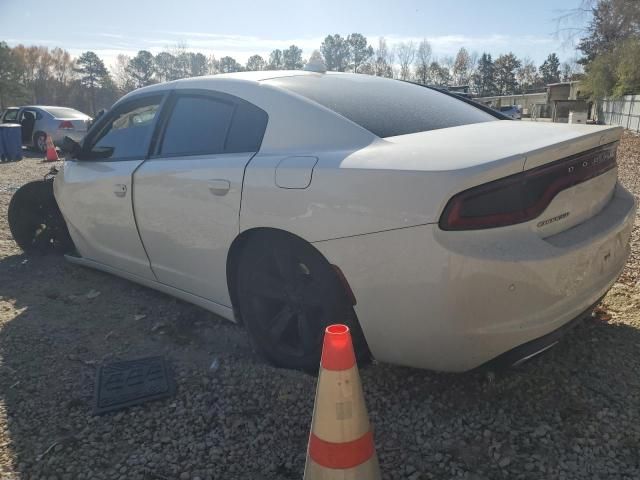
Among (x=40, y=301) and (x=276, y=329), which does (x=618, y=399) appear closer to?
(x=276, y=329)

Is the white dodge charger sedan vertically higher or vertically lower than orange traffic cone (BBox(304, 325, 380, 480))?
higher

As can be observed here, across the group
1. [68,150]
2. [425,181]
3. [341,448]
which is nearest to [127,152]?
[68,150]

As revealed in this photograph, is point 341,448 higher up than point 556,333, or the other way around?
point 556,333

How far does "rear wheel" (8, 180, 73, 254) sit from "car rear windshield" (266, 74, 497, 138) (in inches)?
122

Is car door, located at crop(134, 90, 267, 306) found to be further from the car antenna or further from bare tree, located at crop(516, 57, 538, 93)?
bare tree, located at crop(516, 57, 538, 93)

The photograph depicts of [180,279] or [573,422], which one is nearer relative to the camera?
[573,422]

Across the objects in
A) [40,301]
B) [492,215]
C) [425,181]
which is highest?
[425,181]

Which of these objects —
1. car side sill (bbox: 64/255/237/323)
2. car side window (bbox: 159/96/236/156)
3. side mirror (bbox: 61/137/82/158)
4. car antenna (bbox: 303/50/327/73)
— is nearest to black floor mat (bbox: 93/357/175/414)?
car side sill (bbox: 64/255/237/323)

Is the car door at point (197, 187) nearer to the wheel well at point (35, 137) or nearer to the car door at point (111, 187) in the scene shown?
the car door at point (111, 187)

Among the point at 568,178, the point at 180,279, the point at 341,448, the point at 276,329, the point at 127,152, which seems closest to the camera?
the point at 341,448

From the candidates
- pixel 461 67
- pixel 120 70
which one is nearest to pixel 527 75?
pixel 461 67

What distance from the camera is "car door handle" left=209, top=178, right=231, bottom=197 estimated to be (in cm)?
270

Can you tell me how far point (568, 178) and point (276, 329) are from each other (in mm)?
1549

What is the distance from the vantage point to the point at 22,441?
7.53 ft
